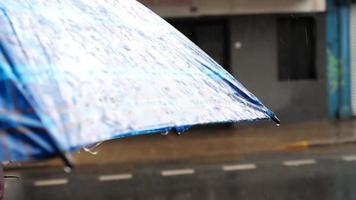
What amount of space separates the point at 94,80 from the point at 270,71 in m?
14.4

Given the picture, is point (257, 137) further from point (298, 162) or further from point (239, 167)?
point (239, 167)

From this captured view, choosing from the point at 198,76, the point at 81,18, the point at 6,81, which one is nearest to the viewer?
the point at 6,81

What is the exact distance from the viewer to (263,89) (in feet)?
53.1

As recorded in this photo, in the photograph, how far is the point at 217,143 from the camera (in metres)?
13.4

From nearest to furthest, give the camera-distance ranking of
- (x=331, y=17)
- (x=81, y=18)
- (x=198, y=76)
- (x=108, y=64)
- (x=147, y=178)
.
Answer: (x=108, y=64) < (x=81, y=18) < (x=198, y=76) < (x=147, y=178) < (x=331, y=17)

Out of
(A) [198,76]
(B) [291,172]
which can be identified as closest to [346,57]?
(B) [291,172]

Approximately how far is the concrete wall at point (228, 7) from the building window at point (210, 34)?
1.97 feet

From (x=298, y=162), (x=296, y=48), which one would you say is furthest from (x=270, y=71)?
(x=298, y=162)

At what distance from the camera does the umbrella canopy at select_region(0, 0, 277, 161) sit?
72.3 inches

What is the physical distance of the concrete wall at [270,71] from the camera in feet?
52.2

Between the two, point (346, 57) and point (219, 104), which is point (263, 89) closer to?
point (346, 57)

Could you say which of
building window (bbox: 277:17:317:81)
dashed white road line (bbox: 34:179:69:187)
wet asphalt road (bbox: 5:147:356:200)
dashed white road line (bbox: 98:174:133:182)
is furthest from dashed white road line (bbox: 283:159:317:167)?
building window (bbox: 277:17:317:81)

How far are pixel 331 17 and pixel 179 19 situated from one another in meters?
4.14

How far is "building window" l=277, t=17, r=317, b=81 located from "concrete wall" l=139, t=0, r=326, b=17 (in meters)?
0.60
